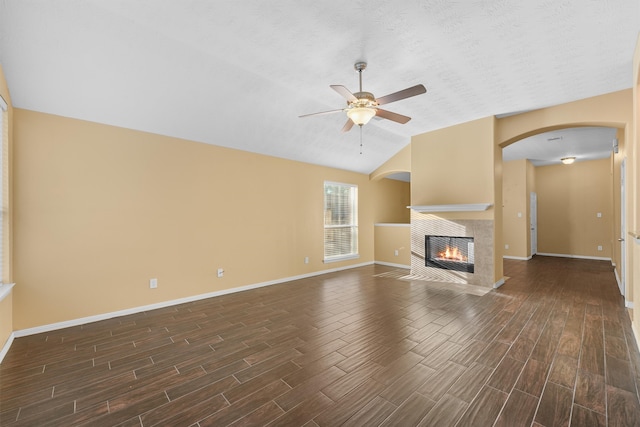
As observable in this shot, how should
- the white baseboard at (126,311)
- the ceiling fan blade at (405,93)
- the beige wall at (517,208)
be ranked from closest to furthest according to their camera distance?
1. the ceiling fan blade at (405,93)
2. the white baseboard at (126,311)
3. the beige wall at (517,208)

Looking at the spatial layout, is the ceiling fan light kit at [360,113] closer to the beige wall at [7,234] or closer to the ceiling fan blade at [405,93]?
the ceiling fan blade at [405,93]

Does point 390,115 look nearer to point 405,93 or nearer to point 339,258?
point 405,93

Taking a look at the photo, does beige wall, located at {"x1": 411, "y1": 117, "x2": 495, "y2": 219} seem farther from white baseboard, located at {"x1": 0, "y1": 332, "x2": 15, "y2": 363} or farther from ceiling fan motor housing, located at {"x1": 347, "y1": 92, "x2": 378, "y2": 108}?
white baseboard, located at {"x1": 0, "y1": 332, "x2": 15, "y2": 363}

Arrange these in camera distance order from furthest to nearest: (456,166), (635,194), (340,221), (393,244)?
1. (393,244)
2. (340,221)
3. (456,166)
4. (635,194)

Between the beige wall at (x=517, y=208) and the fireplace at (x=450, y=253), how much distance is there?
12.3ft

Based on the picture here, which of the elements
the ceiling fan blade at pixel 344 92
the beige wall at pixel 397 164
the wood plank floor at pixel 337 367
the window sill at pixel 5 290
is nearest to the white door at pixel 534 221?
the beige wall at pixel 397 164

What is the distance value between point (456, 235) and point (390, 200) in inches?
120

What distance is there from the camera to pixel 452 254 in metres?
5.29

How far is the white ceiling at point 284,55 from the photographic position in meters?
2.31

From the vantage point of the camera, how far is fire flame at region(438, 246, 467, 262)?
516 centimetres

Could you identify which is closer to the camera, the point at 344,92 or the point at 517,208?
the point at 344,92

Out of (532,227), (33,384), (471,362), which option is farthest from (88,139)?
(532,227)

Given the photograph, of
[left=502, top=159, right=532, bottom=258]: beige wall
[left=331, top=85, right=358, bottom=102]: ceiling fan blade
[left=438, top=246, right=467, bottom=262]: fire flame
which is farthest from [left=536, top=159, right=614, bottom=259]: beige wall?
[left=331, top=85, right=358, bottom=102]: ceiling fan blade

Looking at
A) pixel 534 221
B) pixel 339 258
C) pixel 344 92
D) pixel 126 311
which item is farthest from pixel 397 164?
pixel 126 311
